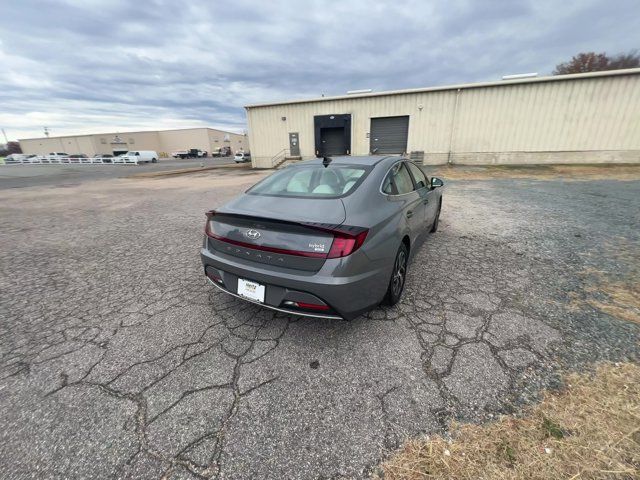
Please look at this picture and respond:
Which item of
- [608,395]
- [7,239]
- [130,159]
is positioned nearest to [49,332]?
[608,395]

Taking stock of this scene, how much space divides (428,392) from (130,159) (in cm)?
5295

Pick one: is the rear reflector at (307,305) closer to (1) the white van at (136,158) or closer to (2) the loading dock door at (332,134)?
(2) the loading dock door at (332,134)

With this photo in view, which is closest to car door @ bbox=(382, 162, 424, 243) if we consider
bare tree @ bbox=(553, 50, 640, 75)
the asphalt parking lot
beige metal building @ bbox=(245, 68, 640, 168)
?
the asphalt parking lot

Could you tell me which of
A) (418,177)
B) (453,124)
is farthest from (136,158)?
(418,177)

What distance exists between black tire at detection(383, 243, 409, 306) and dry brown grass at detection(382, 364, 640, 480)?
125 centimetres

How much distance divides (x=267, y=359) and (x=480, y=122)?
2153 cm

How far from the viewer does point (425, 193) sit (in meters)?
3.90

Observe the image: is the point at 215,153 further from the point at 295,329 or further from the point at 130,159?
the point at 295,329

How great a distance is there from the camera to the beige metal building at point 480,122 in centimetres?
1645

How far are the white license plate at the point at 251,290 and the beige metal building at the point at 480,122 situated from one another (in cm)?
2017

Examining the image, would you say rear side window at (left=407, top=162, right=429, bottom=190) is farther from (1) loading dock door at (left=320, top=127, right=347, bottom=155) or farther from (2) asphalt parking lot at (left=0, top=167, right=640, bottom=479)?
(1) loading dock door at (left=320, top=127, right=347, bottom=155)

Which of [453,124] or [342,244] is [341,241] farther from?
[453,124]

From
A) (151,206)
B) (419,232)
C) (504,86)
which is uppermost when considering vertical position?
(504,86)

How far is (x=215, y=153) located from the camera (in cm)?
7081
